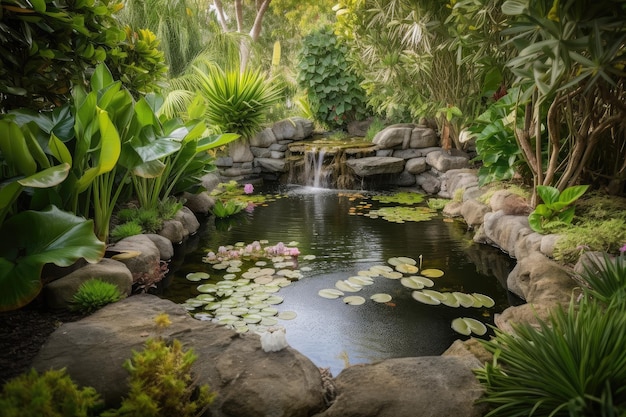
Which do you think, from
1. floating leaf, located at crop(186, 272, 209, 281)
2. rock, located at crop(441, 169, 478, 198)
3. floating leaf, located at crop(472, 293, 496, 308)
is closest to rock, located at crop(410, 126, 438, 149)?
rock, located at crop(441, 169, 478, 198)

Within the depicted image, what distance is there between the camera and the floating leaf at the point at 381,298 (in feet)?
11.1

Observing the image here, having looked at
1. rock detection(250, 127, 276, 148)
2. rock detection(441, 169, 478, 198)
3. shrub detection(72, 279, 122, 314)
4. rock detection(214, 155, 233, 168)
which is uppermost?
rock detection(250, 127, 276, 148)

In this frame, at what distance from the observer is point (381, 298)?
3410 millimetres

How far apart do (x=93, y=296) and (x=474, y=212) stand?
4.16 m

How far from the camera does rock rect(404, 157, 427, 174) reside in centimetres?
808

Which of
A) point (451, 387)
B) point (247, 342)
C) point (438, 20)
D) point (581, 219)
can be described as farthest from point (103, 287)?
point (438, 20)

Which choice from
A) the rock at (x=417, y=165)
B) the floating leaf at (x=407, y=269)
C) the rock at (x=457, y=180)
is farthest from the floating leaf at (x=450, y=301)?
the rock at (x=417, y=165)

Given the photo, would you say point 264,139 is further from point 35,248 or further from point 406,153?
point 35,248

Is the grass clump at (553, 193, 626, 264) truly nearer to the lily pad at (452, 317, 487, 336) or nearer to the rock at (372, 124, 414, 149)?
the lily pad at (452, 317, 487, 336)

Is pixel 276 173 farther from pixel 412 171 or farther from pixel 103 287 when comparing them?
pixel 103 287

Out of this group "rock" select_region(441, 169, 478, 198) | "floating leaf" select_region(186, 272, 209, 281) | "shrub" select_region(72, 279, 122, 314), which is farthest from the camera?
"rock" select_region(441, 169, 478, 198)

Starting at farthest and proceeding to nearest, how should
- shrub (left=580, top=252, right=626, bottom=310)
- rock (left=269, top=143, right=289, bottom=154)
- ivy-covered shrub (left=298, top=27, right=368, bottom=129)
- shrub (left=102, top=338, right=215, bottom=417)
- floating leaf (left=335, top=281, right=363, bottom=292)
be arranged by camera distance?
ivy-covered shrub (left=298, top=27, right=368, bottom=129) → rock (left=269, top=143, right=289, bottom=154) → floating leaf (left=335, top=281, right=363, bottom=292) → shrub (left=580, top=252, right=626, bottom=310) → shrub (left=102, top=338, right=215, bottom=417)

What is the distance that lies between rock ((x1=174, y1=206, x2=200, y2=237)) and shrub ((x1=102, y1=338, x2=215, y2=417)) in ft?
11.3

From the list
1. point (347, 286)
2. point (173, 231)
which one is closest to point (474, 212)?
point (347, 286)
